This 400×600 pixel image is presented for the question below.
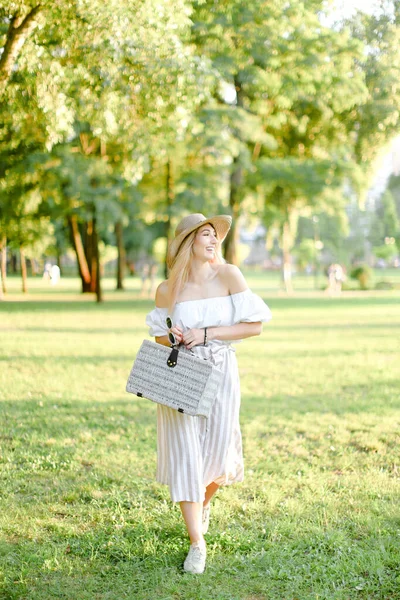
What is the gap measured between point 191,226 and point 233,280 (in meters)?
0.41

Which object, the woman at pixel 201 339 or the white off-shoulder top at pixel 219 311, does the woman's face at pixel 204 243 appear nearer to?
the woman at pixel 201 339

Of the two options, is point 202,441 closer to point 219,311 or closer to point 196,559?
point 196,559

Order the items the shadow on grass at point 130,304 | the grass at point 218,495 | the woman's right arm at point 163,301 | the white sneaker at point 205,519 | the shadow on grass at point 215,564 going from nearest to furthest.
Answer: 1. the shadow on grass at point 215,564
2. the grass at point 218,495
3. the woman's right arm at point 163,301
4. the white sneaker at point 205,519
5. the shadow on grass at point 130,304

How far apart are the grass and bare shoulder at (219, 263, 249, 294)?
161 cm

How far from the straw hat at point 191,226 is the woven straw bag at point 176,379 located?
594 mm

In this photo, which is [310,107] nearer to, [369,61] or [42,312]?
[369,61]

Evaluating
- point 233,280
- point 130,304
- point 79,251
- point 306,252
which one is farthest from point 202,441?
point 306,252

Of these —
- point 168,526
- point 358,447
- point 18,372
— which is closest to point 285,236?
point 18,372

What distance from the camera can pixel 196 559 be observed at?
12.3ft

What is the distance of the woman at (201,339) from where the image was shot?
375 cm

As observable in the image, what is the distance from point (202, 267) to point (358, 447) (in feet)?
10.5

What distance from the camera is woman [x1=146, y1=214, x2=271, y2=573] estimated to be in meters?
3.75

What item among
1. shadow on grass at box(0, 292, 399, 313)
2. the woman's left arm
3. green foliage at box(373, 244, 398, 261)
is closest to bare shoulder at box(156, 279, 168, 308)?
the woman's left arm

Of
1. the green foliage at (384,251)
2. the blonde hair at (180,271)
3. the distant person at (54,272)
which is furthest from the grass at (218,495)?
the green foliage at (384,251)
